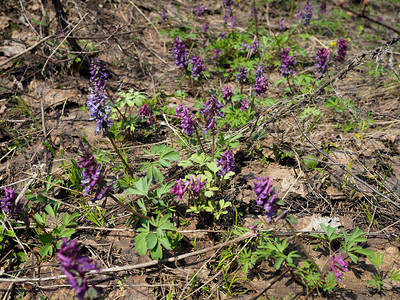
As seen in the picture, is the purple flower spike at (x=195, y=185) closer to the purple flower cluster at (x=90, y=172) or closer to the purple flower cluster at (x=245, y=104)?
the purple flower cluster at (x=90, y=172)

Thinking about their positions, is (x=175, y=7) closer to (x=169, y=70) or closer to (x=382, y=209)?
(x=169, y=70)

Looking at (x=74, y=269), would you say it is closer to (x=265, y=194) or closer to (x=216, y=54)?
(x=265, y=194)

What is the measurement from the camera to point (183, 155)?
12.6 ft

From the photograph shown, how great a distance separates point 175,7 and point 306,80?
4.92m

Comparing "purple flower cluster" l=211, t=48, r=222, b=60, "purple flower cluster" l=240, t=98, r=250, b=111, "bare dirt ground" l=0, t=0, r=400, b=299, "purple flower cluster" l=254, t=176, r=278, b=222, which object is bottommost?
"bare dirt ground" l=0, t=0, r=400, b=299

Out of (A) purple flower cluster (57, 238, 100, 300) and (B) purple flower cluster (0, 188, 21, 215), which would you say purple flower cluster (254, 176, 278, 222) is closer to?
(A) purple flower cluster (57, 238, 100, 300)

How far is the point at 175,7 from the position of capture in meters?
7.67

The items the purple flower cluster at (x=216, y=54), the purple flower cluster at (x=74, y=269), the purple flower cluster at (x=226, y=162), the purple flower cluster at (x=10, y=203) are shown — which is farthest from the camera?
the purple flower cluster at (x=216, y=54)

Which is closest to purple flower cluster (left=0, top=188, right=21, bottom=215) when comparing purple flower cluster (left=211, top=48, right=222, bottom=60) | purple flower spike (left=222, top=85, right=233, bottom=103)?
purple flower spike (left=222, top=85, right=233, bottom=103)

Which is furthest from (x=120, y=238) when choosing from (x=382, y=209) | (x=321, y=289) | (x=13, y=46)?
(x=13, y=46)

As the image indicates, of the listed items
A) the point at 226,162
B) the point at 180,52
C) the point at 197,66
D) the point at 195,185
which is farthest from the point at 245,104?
the point at 195,185

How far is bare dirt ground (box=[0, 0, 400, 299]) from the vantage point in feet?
8.51

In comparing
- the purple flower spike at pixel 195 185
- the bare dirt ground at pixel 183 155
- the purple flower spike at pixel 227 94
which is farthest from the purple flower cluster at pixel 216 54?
the purple flower spike at pixel 195 185

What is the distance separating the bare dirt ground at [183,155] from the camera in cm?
259
